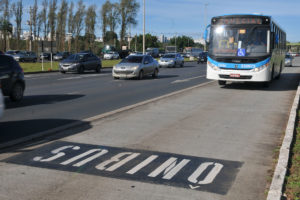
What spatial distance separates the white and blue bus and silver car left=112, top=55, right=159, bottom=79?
21.4ft

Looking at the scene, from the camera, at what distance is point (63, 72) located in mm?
29234

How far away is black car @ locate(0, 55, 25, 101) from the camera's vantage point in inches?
471

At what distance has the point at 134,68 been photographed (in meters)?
23.0

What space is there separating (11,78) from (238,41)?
9.52 m

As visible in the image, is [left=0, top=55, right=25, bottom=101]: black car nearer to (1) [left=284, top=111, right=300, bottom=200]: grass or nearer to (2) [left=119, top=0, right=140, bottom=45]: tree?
(1) [left=284, top=111, right=300, bottom=200]: grass

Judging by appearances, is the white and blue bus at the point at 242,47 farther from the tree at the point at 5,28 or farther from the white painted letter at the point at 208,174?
the tree at the point at 5,28

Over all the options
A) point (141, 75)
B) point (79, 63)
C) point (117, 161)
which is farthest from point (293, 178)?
point (79, 63)

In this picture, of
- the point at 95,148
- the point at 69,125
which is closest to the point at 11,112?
the point at 69,125

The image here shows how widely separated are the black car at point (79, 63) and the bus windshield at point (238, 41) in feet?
45.1

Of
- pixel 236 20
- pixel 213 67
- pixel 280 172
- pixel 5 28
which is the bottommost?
pixel 280 172

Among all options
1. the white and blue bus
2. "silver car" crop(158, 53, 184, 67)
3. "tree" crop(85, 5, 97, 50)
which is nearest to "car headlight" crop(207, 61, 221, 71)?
the white and blue bus

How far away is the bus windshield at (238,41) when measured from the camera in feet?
54.2

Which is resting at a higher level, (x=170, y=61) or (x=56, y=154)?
(x=170, y=61)

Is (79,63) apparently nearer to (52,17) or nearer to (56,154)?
(56,154)
